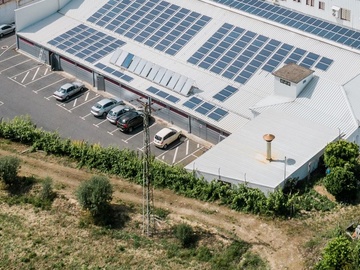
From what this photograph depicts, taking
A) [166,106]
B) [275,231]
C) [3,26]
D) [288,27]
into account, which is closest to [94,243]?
[275,231]

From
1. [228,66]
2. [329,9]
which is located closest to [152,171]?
[228,66]

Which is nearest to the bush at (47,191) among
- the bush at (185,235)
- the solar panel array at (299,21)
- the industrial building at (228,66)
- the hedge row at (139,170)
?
the hedge row at (139,170)

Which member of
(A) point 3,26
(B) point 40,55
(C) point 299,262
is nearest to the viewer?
(C) point 299,262

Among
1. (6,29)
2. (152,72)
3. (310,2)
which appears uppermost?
(310,2)

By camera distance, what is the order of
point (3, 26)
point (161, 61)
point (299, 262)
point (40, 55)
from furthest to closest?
1. point (3, 26)
2. point (40, 55)
3. point (161, 61)
4. point (299, 262)

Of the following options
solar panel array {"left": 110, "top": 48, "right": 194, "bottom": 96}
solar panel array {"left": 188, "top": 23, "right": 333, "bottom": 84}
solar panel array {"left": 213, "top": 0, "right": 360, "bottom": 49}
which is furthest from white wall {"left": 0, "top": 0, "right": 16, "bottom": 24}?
solar panel array {"left": 188, "top": 23, "right": 333, "bottom": 84}

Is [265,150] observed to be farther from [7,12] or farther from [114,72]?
[7,12]

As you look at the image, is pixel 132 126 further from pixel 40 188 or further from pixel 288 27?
pixel 288 27
